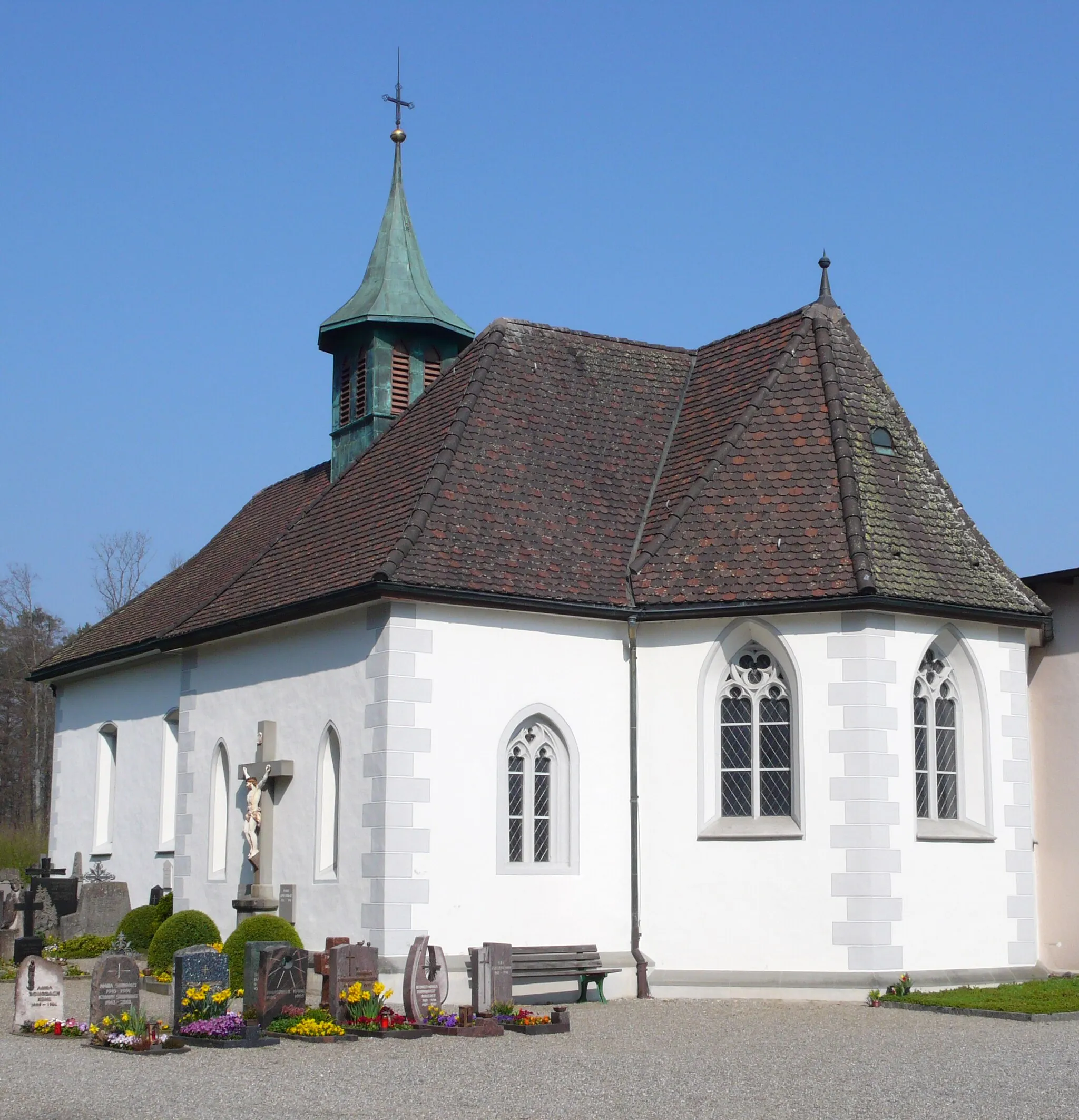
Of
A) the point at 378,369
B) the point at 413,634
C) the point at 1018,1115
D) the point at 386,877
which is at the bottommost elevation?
the point at 1018,1115

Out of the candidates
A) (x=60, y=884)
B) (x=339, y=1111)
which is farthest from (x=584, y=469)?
(x=60, y=884)

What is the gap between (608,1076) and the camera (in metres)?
12.1

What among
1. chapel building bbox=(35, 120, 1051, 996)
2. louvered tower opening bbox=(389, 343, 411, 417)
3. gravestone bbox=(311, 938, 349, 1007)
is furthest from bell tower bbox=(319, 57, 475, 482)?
gravestone bbox=(311, 938, 349, 1007)

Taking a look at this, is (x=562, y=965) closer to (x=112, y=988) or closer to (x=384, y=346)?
(x=112, y=988)

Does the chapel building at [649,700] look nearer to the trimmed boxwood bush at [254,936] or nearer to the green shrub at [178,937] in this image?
the green shrub at [178,937]

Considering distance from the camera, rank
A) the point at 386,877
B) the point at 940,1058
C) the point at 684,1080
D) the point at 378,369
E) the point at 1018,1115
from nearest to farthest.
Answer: the point at 1018,1115, the point at 684,1080, the point at 940,1058, the point at 386,877, the point at 378,369

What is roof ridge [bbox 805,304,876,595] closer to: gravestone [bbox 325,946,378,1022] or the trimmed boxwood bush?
gravestone [bbox 325,946,378,1022]

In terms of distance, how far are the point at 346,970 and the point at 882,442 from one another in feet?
32.7

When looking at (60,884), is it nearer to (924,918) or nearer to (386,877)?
(386,877)

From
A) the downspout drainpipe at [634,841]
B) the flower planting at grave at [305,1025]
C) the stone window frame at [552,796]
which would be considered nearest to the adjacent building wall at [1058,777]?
the downspout drainpipe at [634,841]

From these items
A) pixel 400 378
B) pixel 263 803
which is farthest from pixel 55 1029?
pixel 400 378

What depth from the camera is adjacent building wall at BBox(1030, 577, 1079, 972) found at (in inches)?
819

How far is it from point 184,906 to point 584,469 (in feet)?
27.5

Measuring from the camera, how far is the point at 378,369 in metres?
26.3
